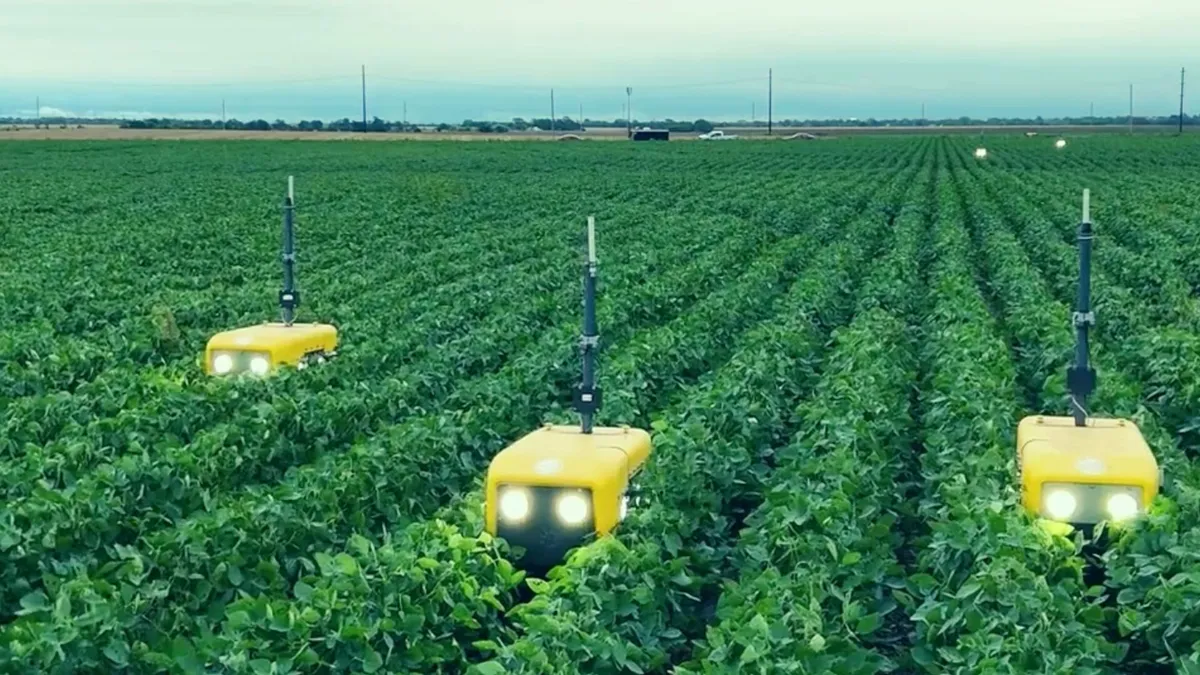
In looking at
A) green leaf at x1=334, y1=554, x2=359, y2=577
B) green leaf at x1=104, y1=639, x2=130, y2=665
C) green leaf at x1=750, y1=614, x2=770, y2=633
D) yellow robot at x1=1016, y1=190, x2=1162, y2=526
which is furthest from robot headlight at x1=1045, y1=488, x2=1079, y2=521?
green leaf at x1=104, y1=639, x2=130, y2=665

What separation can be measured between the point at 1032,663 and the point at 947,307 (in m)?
9.32

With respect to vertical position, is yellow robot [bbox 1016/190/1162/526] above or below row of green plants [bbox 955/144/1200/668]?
above

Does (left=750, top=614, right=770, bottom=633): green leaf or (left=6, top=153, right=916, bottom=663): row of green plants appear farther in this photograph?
(left=6, top=153, right=916, bottom=663): row of green plants

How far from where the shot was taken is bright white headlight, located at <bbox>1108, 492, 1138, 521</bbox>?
262 inches

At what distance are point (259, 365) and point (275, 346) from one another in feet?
0.58

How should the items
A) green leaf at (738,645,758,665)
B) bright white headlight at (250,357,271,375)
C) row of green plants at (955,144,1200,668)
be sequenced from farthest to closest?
bright white headlight at (250,357,271,375) < row of green plants at (955,144,1200,668) < green leaf at (738,645,758,665)

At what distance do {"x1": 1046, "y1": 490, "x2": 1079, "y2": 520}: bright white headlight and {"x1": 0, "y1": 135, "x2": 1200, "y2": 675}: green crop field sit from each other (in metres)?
0.11

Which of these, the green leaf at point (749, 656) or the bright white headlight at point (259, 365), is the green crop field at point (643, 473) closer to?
the green leaf at point (749, 656)

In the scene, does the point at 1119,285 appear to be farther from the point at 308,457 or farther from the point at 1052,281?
the point at 308,457

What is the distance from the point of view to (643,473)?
746 cm

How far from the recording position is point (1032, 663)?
5.23 meters

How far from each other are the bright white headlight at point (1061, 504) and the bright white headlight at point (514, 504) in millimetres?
2339

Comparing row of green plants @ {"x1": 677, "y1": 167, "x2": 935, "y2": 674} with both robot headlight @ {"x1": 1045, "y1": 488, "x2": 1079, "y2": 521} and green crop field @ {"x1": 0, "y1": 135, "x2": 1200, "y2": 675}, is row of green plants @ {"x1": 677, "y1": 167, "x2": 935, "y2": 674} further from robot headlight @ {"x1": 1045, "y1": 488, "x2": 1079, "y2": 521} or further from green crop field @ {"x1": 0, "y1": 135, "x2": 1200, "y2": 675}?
robot headlight @ {"x1": 1045, "y1": 488, "x2": 1079, "y2": 521}

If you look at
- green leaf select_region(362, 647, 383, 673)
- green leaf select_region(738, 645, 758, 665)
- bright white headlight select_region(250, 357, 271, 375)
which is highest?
bright white headlight select_region(250, 357, 271, 375)
